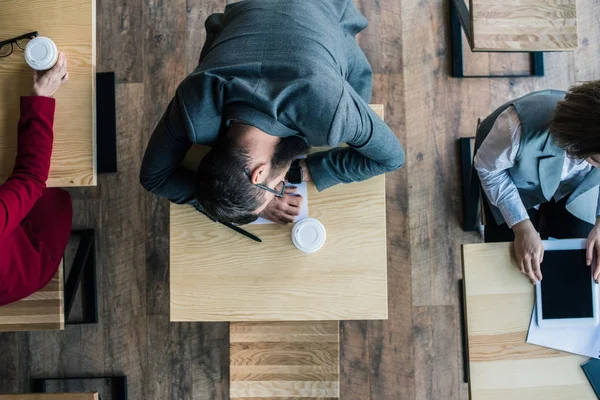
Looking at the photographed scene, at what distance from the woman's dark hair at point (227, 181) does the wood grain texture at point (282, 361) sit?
60cm

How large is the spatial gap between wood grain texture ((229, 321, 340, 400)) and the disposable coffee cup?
34.4 inches

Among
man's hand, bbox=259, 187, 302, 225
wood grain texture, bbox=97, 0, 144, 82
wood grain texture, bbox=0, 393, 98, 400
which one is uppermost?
wood grain texture, bbox=97, 0, 144, 82

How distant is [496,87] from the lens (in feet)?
6.47

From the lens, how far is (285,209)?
1.25m

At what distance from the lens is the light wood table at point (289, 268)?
4.15 feet

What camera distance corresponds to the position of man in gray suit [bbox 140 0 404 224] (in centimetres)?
93

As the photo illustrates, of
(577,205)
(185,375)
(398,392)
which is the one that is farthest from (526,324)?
(185,375)

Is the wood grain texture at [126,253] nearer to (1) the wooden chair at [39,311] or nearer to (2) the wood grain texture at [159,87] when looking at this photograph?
(2) the wood grain texture at [159,87]

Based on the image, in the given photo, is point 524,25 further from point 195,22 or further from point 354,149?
point 195,22

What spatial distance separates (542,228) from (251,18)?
110cm

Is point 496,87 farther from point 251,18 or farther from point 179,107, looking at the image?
point 179,107

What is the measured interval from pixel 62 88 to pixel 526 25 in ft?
4.59

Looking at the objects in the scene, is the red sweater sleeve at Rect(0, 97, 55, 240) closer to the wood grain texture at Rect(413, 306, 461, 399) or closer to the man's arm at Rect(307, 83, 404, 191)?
the man's arm at Rect(307, 83, 404, 191)

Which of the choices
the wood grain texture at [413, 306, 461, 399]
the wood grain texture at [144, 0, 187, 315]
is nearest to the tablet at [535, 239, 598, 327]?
the wood grain texture at [413, 306, 461, 399]
